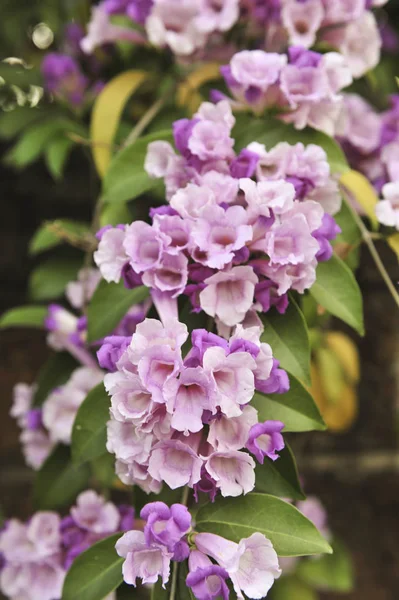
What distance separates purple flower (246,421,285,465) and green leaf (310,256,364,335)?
21 cm

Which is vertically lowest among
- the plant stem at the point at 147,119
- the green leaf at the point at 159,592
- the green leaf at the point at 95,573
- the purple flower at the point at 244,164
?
the green leaf at the point at 95,573

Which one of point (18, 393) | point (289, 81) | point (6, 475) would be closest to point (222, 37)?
point (289, 81)

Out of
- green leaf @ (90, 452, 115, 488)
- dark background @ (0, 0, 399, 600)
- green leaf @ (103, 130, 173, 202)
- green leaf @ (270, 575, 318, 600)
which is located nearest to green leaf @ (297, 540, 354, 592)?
green leaf @ (270, 575, 318, 600)

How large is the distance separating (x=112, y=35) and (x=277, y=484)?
738 millimetres

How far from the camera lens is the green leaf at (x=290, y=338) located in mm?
687

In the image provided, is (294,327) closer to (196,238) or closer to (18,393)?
(196,238)

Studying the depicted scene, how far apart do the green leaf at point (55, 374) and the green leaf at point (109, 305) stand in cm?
27

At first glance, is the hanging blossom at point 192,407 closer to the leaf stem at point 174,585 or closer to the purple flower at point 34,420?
the leaf stem at point 174,585

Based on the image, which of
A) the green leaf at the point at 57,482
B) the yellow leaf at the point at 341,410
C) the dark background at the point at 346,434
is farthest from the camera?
the dark background at the point at 346,434

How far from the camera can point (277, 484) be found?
679mm

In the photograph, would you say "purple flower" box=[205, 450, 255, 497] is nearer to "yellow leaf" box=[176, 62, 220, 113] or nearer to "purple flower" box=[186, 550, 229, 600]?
"purple flower" box=[186, 550, 229, 600]

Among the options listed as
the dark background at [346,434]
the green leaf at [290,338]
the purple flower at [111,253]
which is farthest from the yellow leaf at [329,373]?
the purple flower at [111,253]

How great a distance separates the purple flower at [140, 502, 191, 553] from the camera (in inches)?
21.8

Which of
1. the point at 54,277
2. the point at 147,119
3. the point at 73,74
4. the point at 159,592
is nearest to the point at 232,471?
the point at 159,592
